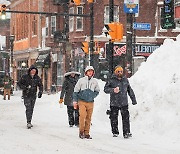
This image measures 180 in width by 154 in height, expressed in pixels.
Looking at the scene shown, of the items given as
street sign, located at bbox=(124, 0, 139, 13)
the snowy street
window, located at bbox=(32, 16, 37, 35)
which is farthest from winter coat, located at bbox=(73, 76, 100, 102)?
window, located at bbox=(32, 16, 37, 35)

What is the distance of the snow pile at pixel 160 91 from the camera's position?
40.8 feet

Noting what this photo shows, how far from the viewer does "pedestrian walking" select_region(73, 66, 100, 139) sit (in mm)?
12008

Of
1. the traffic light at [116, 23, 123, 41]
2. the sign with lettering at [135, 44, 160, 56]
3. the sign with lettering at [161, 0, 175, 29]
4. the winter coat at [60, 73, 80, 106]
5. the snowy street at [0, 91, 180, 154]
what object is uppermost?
the sign with lettering at [161, 0, 175, 29]

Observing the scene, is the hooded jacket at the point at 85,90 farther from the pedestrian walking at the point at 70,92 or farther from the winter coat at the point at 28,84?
the winter coat at the point at 28,84

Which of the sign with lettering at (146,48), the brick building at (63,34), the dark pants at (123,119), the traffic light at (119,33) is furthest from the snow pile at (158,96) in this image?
the sign with lettering at (146,48)

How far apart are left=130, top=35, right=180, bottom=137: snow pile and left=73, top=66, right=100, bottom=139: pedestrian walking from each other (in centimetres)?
172

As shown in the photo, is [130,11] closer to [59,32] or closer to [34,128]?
[34,128]

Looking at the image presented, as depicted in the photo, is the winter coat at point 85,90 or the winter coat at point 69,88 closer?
the winter coat at point 85,90

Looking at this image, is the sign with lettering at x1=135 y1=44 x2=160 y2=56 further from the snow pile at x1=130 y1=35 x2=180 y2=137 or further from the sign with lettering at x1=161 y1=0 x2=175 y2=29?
the snow pile at x1=130 y1=35 x2=180 y2=137

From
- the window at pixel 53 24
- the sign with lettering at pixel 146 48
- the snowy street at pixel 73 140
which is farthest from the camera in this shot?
the window at pixel 53 24

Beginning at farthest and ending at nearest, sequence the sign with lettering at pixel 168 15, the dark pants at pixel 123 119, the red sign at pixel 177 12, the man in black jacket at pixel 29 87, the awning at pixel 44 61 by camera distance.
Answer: the awning at pixel 44 61
the red sign at pixel 177 12
the sign with lettering at pixel 168 15
the man in black jacket at pixel 29 87
the dark pants at pixel 123 119

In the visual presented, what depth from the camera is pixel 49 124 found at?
15.2 m

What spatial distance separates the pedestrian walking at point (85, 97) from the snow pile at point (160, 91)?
1720mm

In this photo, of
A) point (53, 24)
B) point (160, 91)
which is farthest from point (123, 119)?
point (53, 24)
